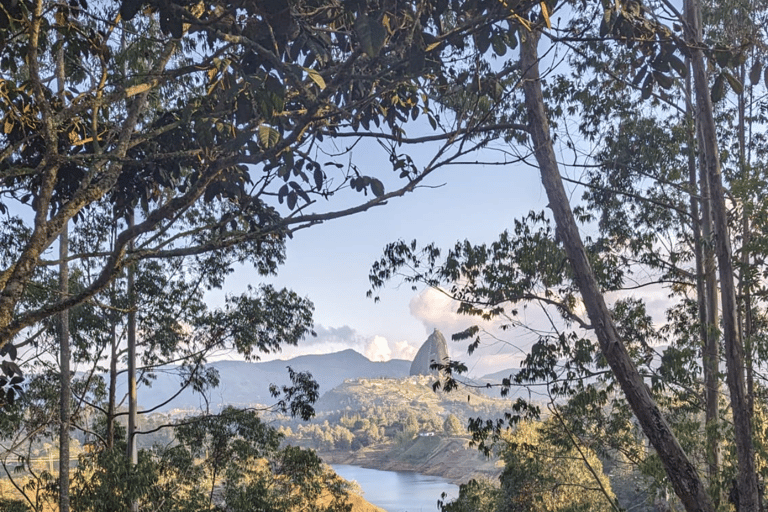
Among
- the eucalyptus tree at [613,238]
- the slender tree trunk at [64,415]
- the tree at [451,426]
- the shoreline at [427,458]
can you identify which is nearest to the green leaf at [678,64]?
the eucalyptus tree at [613,238]

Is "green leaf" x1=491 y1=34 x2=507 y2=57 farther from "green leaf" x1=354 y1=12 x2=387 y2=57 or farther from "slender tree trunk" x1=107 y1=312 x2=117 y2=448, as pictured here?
"slender tree trunk" x1=107 y1=312 x2=117 y2=448

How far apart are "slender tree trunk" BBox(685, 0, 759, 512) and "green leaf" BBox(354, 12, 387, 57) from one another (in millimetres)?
3409

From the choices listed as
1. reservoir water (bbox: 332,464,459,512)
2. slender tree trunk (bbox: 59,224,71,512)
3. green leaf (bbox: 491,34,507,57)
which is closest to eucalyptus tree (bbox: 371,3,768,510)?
green leaf (bbox: 491,34,507,57)

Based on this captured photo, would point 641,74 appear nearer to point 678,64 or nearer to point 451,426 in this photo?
point 678,64

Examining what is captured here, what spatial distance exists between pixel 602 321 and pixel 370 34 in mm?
2801

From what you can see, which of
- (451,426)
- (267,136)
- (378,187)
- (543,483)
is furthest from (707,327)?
(451,426)

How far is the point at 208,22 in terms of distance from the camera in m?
2.75

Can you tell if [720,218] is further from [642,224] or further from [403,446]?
[403,446]

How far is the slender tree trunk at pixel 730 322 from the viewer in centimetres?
497

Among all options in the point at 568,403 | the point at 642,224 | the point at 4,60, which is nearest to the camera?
the point at 4,60

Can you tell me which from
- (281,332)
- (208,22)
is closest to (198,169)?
(208,22)

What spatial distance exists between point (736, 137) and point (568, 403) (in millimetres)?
4327

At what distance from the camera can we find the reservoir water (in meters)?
38.3

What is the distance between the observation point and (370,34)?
2293 mm
